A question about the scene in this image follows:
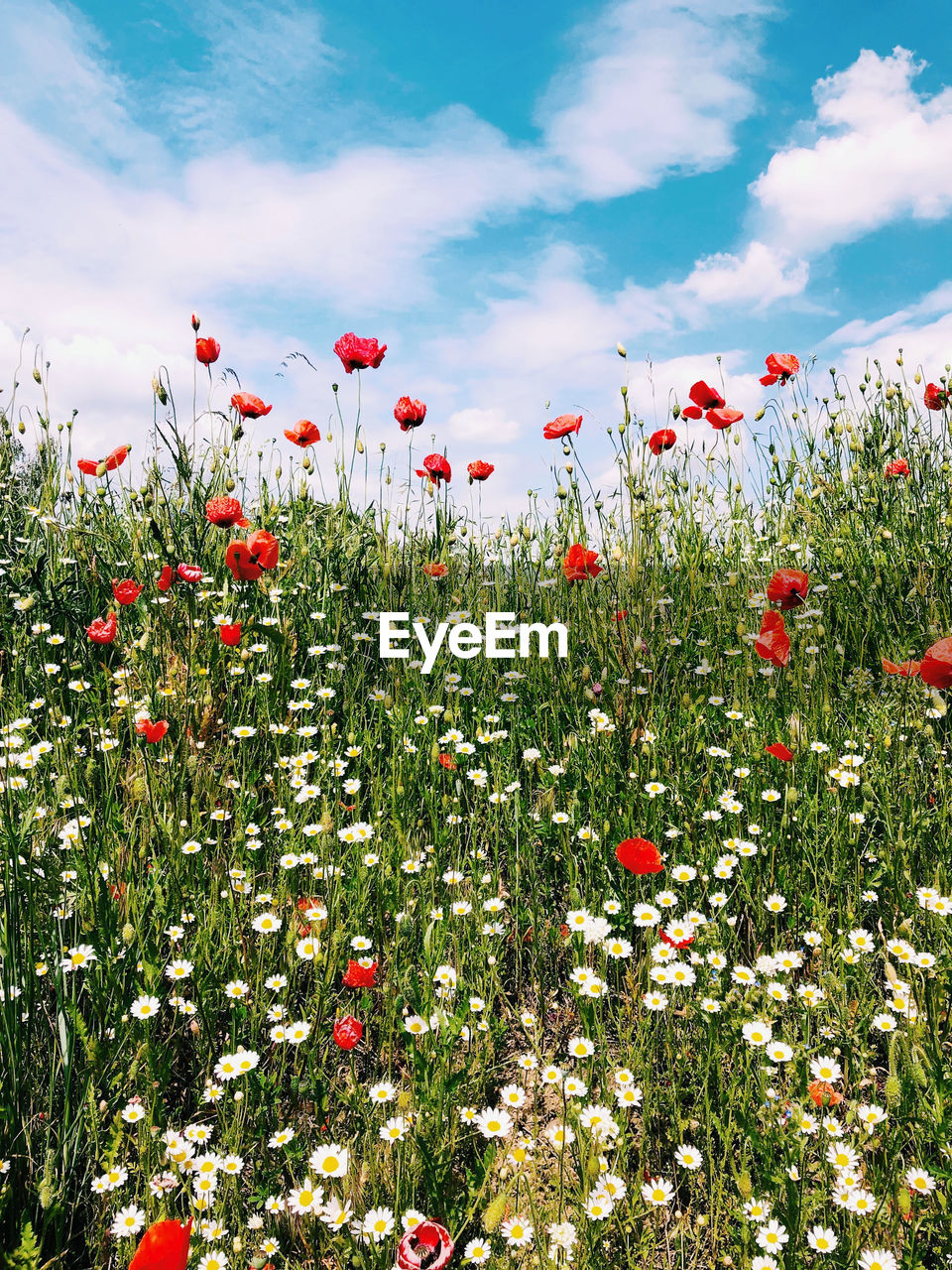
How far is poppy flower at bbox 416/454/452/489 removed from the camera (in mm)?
4238

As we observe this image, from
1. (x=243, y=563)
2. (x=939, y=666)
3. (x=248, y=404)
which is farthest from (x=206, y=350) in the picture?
(x=939, y=666)

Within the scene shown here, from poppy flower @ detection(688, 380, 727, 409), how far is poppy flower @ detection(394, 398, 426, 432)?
1362 mm

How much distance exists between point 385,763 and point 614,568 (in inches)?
58.1

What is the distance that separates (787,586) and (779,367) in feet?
6.62

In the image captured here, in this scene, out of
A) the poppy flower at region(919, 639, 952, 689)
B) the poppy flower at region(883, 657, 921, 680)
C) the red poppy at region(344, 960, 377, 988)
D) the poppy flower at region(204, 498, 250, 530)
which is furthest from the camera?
the poppy flower at region(204, 498, 250, 530)

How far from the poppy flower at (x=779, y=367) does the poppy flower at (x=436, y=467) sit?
197cm

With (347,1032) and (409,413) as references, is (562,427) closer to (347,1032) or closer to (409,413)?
(409,413)

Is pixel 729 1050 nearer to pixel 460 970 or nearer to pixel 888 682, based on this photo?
pixel 460 970

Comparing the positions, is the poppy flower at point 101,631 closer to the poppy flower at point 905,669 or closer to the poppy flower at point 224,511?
the poppy flower at point 224,511

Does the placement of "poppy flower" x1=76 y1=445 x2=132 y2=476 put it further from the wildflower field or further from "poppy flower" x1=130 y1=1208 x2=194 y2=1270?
"poppy flower" x1=130 y1=1208 x2=194 y2=1270

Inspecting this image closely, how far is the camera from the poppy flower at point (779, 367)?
189 inches

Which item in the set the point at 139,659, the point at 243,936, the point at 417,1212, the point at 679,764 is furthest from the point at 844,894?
the point at 139,659

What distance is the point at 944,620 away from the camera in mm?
3820

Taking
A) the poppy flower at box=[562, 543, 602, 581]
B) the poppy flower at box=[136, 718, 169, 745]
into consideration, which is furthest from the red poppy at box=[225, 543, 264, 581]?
the poppy flower at box=[562, 543, 602, 581]
